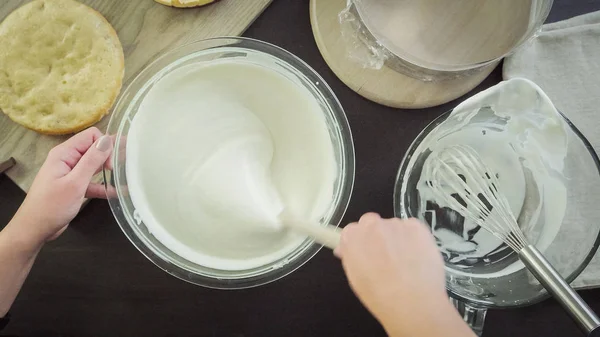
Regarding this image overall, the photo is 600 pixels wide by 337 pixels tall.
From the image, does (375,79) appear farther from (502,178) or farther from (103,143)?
(103,143)

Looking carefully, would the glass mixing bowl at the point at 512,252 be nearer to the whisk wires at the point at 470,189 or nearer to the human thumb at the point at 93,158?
the whisk wires at the point at 470,189

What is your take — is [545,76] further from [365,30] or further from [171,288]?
[171,288]

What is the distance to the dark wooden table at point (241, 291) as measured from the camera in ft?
2.66

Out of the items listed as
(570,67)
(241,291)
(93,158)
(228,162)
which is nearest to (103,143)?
(93,158)

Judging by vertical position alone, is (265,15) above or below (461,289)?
above

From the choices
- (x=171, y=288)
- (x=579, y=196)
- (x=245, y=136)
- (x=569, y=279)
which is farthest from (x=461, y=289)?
(x=171, y=288)

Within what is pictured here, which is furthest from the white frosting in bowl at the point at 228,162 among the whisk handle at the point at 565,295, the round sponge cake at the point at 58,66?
the whisk handle at the point at 565,295

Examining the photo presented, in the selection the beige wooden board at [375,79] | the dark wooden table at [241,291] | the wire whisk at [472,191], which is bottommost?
the dark wooden table at [241,291]

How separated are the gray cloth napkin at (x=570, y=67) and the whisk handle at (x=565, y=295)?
292 millimetres

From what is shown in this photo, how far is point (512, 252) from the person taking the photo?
2.48 ft

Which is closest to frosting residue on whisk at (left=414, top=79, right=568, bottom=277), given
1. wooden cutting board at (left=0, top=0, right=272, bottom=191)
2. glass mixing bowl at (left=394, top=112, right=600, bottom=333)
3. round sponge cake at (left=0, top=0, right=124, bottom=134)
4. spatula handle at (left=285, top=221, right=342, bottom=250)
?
glass mixing bowl at (left=394, top=112, right=600, bottom=333)

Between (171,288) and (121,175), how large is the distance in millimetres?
239

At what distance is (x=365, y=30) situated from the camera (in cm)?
78

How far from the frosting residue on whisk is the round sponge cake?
19.1 inches
